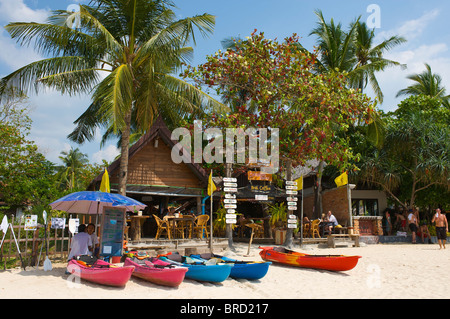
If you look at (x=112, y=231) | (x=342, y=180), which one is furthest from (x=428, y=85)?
(x=112, y=231)

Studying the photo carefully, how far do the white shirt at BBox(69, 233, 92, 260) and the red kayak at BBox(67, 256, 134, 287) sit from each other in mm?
647

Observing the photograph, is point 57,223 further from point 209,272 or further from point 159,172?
point 159,172

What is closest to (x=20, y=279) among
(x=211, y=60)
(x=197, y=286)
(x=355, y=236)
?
(x=197, y=286)

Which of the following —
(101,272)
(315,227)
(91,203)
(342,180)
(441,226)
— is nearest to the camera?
(101,272)

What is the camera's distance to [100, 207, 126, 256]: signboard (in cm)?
922

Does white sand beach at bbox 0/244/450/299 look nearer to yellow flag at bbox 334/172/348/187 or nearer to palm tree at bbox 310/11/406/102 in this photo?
yellow flag at bbox 334/172/348/187

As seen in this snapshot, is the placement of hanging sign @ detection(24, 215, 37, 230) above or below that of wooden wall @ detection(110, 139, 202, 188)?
below

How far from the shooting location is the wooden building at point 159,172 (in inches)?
586

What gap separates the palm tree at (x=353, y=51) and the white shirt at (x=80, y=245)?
14.2 metres

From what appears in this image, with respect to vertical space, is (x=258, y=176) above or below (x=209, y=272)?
above

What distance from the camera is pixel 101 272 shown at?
716 centimetres

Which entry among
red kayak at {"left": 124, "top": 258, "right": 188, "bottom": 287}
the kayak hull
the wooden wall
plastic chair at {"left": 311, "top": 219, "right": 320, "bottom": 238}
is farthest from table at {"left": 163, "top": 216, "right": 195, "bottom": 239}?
plastic chair at {"left": 311, "top": 219, "right": 320, "bottom": 238}

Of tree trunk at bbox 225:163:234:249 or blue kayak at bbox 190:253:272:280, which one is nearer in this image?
blue kayak at bbox 190:253:272:280

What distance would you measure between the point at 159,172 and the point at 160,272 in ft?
26.9
